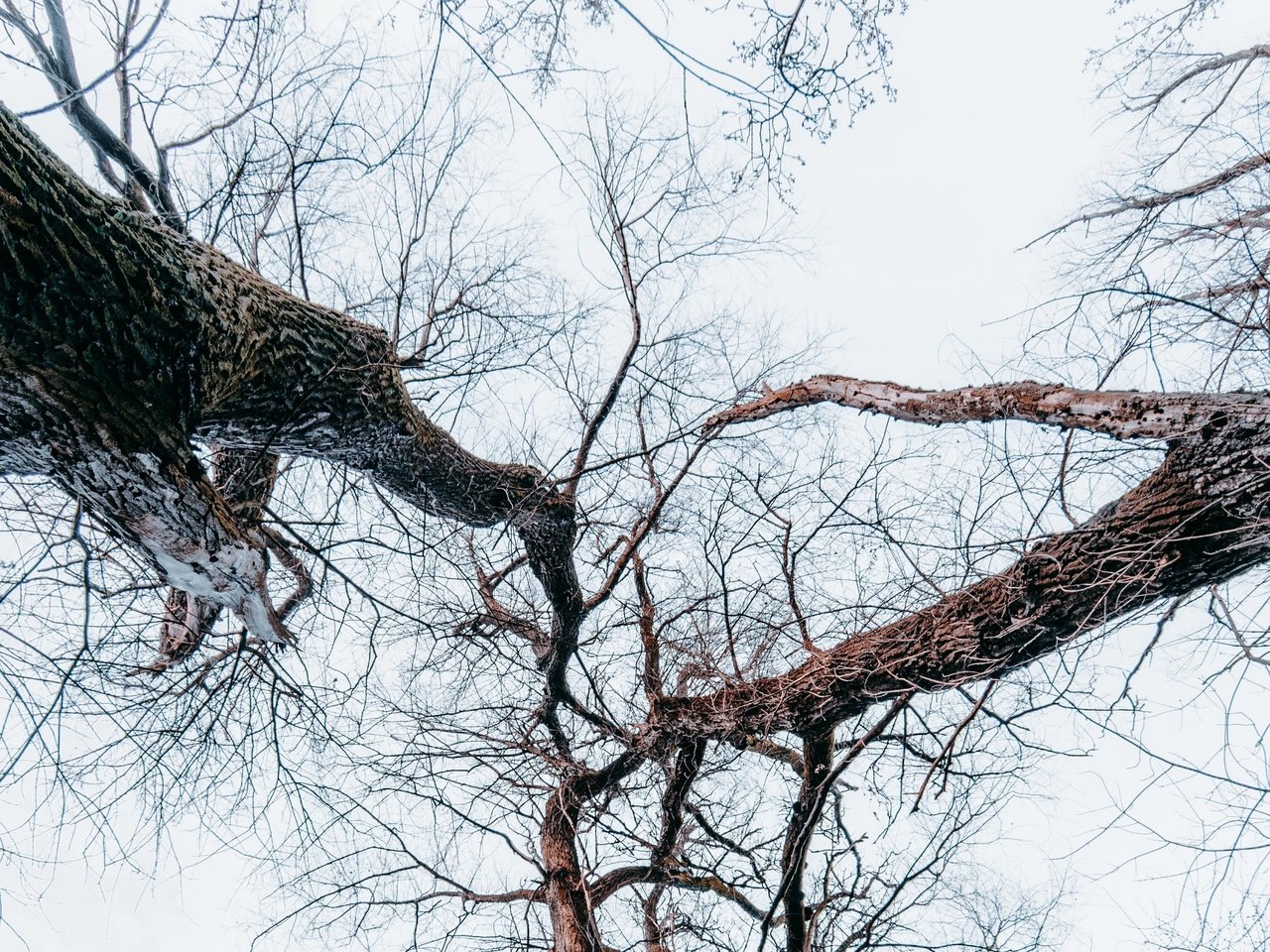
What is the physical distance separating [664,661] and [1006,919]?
2.09m

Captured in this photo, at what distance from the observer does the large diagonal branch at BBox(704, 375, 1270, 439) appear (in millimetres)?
1997

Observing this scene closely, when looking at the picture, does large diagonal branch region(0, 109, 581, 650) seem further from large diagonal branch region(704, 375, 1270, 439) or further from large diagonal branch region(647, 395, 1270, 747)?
large diagonal branch region(647, 395, 1270, 747)

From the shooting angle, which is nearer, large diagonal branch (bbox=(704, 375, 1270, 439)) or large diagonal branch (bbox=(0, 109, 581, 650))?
large diagonal branch (bbox=(0, 109, 581, 650))

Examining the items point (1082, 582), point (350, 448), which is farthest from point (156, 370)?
point (1082, 582)

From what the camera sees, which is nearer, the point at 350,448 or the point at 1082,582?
the point at 1082,582

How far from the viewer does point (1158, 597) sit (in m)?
2.10

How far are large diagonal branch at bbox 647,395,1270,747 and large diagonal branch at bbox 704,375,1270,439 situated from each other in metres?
0.06

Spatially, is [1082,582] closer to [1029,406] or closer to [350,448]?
[1029,406]

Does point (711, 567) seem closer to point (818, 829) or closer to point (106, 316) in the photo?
point (818, 829)

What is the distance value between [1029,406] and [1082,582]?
70 centimetres

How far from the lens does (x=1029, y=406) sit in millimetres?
2570

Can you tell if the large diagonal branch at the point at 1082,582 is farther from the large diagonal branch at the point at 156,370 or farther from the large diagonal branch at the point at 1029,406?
the large diagonal branch at the point at 156,370

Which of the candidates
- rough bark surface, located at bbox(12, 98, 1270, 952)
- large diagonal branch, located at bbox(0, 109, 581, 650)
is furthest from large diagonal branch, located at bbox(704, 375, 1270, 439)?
large diagonal branch, located at bbox(0, 109, 581, 650)

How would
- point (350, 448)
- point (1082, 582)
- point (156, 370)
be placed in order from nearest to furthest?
point (156, 370)
point (1082, 582)
point (350, 448)
